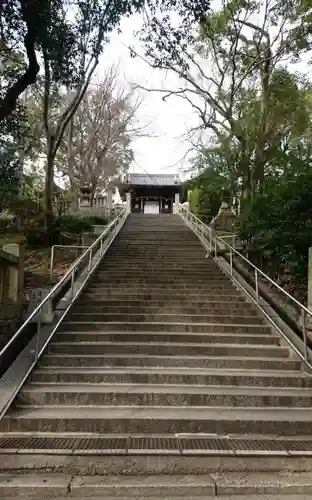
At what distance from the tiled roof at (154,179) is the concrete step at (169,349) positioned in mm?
25743

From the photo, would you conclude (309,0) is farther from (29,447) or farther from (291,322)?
(29,447)

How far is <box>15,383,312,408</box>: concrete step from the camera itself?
181 inches

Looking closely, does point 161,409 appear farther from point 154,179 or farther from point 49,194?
point 154,179

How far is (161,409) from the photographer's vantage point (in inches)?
177

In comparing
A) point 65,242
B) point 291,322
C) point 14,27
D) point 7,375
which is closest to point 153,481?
point 7,375

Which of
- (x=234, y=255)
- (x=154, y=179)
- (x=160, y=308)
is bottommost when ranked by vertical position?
(x=160, y=308)

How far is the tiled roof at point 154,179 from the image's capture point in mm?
31391

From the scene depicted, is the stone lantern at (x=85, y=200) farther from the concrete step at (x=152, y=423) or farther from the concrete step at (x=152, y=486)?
the concrete step at (x=152, y=486)

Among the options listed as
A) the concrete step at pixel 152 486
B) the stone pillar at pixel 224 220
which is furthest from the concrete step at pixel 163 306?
the stone pillar at pixel 224 220

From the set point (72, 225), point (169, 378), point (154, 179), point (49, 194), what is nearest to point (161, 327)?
point (169, 378)

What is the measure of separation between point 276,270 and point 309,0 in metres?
7.07

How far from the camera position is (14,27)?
724cm

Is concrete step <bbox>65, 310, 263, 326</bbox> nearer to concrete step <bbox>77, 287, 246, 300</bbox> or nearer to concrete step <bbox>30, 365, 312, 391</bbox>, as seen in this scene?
concrete step <bbox>77, 287, 246, 300</bbox>

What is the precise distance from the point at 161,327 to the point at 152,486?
11.1 feet
